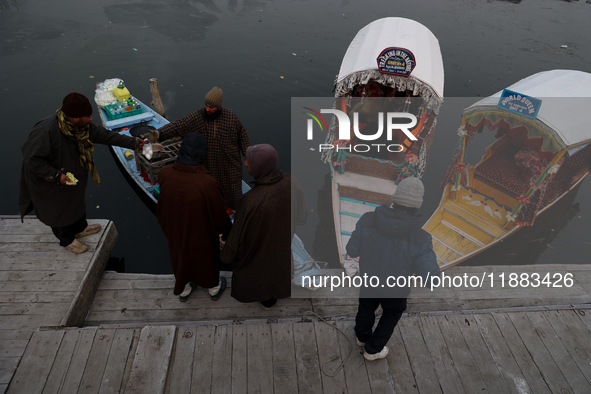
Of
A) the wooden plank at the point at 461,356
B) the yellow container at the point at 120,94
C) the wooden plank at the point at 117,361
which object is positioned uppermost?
the wooden plank at the point at 117,361

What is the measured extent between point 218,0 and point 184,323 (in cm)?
2245

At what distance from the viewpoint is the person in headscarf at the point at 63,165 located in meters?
3.84

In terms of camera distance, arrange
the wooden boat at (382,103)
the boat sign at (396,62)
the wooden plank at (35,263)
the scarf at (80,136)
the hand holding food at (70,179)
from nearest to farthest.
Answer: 1. the scarf at (80,136)
2. the hand holding food at (70,179)
3. the wooden plank at (35,263)
4. the boat sign at (396,62)
5. the wooden boat at (382,103)

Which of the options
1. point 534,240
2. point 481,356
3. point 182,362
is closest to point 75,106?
point 182,362

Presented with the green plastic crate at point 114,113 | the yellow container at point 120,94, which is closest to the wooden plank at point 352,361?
the green plastic crate at point 114,113

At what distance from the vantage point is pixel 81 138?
411 cm

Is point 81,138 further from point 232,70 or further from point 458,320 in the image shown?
point 232,70

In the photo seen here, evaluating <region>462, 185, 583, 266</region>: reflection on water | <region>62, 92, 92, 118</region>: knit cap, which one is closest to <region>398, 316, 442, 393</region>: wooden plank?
<region>62, 92, 92, 118</region>: knit cap

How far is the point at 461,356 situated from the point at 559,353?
1.10 metres

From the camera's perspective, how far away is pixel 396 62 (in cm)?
784

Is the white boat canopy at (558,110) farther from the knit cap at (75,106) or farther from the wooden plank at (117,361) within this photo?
the wooden plank at (117,361)

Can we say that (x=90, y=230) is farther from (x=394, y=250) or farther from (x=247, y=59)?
(x=247, y=59)

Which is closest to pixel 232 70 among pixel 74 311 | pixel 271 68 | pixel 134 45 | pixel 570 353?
pixel 271 68

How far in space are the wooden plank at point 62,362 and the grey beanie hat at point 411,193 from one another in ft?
11.5
